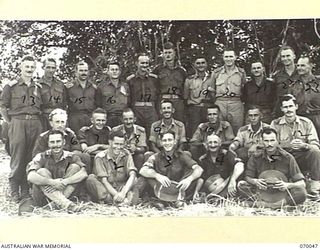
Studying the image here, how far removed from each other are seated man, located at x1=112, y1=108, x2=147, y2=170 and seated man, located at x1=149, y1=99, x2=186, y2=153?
0.10 feet

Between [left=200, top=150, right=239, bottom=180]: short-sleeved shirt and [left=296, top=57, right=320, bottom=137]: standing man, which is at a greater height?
[left=296, top=57, right=320, bottom=137]: standing man

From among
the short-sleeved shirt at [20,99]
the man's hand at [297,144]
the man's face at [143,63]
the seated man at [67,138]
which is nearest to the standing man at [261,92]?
the man's hand at [297,144]

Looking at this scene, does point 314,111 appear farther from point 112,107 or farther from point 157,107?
point 112,107

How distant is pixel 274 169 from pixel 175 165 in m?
0.32

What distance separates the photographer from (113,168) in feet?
5.64

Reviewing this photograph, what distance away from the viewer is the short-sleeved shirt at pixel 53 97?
173cm

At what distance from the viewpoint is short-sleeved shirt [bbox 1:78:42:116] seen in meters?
1.71

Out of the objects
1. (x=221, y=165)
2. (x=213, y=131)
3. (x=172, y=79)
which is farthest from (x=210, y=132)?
(x=172, y=79)

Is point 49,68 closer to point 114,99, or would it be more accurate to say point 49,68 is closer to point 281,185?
point 114,99

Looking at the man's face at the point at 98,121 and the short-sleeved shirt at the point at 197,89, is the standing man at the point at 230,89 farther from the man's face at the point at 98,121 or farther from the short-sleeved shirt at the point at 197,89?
the man's face at the point at 98,121

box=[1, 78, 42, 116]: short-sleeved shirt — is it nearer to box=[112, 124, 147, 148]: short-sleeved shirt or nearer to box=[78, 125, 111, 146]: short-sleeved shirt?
box=[78, 125, 111, 146]: short-sleeved shirt

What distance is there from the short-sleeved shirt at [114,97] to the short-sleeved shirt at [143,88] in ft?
0.06

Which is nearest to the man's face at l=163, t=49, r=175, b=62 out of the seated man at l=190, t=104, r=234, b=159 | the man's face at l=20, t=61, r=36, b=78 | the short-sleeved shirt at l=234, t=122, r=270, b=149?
the seated man at l=190, t=104, r=234, b=159

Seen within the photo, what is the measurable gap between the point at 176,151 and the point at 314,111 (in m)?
0.46
